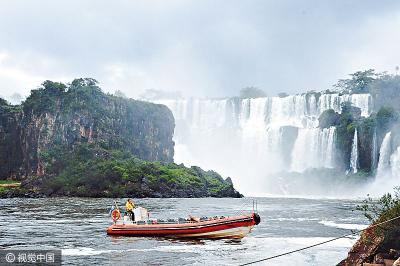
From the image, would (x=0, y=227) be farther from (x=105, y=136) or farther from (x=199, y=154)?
(x=199, y=154)

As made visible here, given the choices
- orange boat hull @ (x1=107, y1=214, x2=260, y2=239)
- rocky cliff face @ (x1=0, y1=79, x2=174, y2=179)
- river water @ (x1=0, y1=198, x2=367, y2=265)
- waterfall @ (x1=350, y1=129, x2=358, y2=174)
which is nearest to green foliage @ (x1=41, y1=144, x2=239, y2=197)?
rocky cliff face @ (x1=0, y1=79, x2=174, y2=179)

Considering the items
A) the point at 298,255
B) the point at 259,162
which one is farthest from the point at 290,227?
the point at 259,162

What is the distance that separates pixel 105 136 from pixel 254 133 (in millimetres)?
38193

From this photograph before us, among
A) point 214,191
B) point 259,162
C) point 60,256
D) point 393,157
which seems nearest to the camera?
A: point 60,256

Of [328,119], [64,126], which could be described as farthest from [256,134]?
[64,126]

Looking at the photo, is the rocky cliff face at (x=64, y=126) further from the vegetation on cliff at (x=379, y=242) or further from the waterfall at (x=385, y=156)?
the vegetation on cliff at (x=379, y=242)

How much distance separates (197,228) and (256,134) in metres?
94.5

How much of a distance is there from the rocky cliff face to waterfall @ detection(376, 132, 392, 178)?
61221 mm

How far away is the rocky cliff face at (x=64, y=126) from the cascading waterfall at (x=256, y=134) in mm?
11404

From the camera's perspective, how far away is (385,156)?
92.4m

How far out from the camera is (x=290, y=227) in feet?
115

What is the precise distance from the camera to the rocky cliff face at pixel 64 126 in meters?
122

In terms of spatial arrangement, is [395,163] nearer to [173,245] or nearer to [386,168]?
[386,168]

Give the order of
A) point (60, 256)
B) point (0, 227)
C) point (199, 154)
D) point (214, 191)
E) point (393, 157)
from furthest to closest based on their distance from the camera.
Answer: point (199, 154) → point (214, 191) → point (393, 157) → point (0, 227) → point (60, 256)
